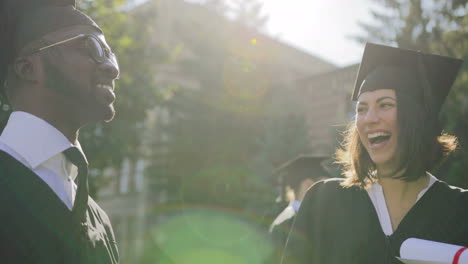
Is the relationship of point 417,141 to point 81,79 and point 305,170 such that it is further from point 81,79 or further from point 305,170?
point 305,170

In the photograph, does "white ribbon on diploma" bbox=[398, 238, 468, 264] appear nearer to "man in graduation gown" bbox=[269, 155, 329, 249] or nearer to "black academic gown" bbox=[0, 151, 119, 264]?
"black academic gown" bbox=[0, 151, 119, 264]

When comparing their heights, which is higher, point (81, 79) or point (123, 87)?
point (81, 79)

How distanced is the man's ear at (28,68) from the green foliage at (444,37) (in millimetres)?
11614

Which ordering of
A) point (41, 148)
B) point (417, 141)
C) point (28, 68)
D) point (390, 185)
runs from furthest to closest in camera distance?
point (390, 185), point (417, 141), point (28, 68), point (41, 148)

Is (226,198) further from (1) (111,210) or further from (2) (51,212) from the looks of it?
(2) (51,212)

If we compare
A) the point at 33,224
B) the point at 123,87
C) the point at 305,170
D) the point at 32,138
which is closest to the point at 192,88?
the point at 123,87

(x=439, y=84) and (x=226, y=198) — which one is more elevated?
(x=439, y=84)

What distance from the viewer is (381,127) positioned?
8.41 ft

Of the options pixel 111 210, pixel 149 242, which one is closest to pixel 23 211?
pixel 149 242

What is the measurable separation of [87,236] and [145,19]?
45.2 feet

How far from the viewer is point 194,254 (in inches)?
712

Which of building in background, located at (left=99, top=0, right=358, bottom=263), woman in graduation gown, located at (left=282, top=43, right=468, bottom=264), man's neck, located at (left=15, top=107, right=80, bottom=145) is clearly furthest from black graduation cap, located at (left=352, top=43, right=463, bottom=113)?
building in background, located at (left=99, top=0, right=358, bottom=263)

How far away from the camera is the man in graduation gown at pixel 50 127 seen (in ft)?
5.99

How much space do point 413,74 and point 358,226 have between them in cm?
95
